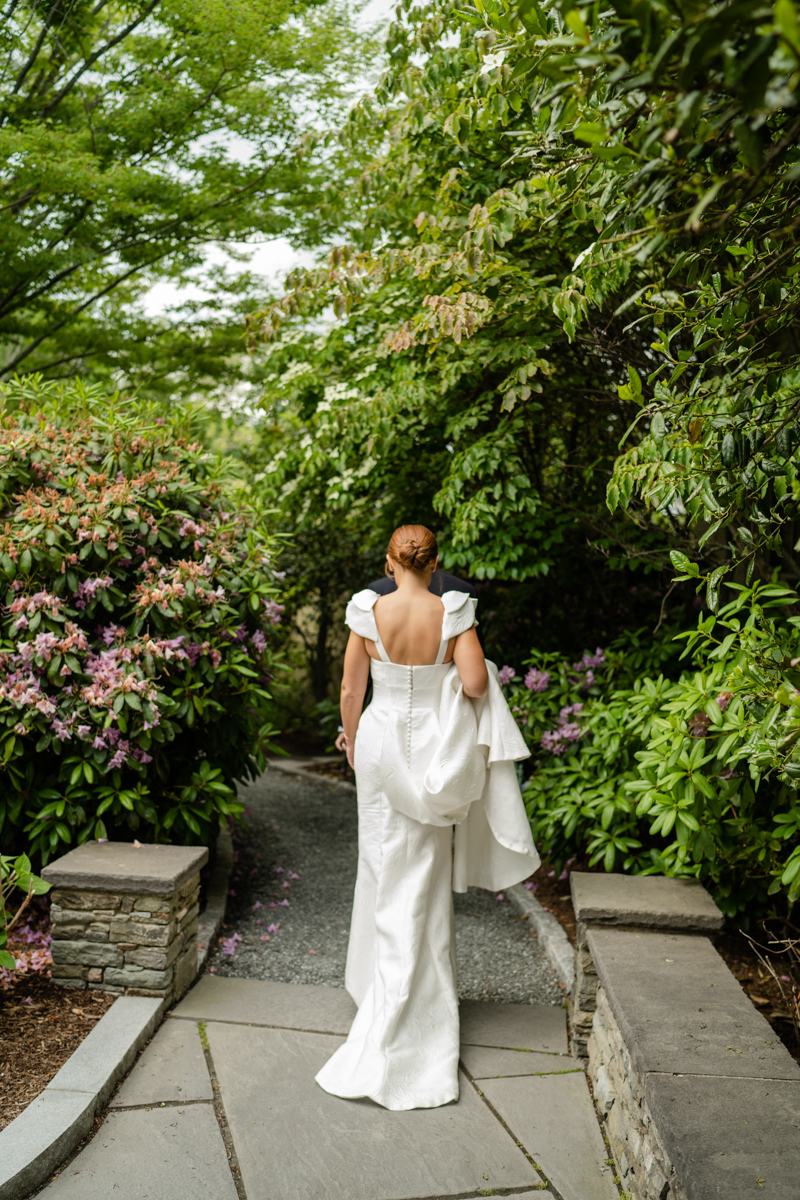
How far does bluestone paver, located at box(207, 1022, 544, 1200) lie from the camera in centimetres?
242

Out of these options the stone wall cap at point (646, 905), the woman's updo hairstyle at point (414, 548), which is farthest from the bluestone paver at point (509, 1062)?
the woman's updo hairstyle at point (414, 548)

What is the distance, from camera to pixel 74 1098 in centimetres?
254

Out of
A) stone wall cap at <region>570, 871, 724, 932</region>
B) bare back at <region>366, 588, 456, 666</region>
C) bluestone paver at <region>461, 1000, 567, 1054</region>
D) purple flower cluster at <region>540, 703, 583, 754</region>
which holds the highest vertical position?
bare back at <region>366, 588, 456, 666</region>

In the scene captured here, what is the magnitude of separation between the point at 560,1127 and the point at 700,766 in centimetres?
133

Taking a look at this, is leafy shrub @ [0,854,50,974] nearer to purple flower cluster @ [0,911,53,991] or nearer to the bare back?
purple flower cluster @ [0,911,53,991]

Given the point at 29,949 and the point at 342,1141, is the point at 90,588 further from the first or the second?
the point at 342,1141

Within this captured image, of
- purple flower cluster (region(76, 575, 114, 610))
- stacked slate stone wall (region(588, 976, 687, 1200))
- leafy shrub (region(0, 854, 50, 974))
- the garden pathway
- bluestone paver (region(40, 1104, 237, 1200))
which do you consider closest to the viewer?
stacked slate stone wall (region(588, 976, 687, 1200))

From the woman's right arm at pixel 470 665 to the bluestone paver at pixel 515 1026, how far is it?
1.40 metres

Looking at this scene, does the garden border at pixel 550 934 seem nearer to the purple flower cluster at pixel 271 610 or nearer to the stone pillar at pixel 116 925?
the stone pillar at pixel 116 925

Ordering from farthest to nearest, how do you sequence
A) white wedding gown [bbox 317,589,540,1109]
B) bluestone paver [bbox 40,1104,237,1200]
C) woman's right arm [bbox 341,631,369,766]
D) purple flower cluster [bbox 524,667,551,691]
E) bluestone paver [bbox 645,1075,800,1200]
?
purple flower cluster [bbox 524,667,551,691] < woman's right arm [bbox 341,631,369,766] < white wedding gown [bbox 317,589,540,1109] < bluestone paver [bbox 40,1104,237,1200] < bluestone paver [bbox 645,1075,800,1200]

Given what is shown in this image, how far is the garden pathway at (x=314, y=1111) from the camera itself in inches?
95.1

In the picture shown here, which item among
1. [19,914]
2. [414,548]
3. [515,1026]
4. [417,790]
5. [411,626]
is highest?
[414,548]

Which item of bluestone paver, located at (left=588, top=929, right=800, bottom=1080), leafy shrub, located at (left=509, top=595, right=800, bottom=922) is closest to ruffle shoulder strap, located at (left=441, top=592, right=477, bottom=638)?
leafy shrub, located at (left=509, top=595, right=800, bottom=922)

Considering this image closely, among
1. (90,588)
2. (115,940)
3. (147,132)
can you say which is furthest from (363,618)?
(147,132)
